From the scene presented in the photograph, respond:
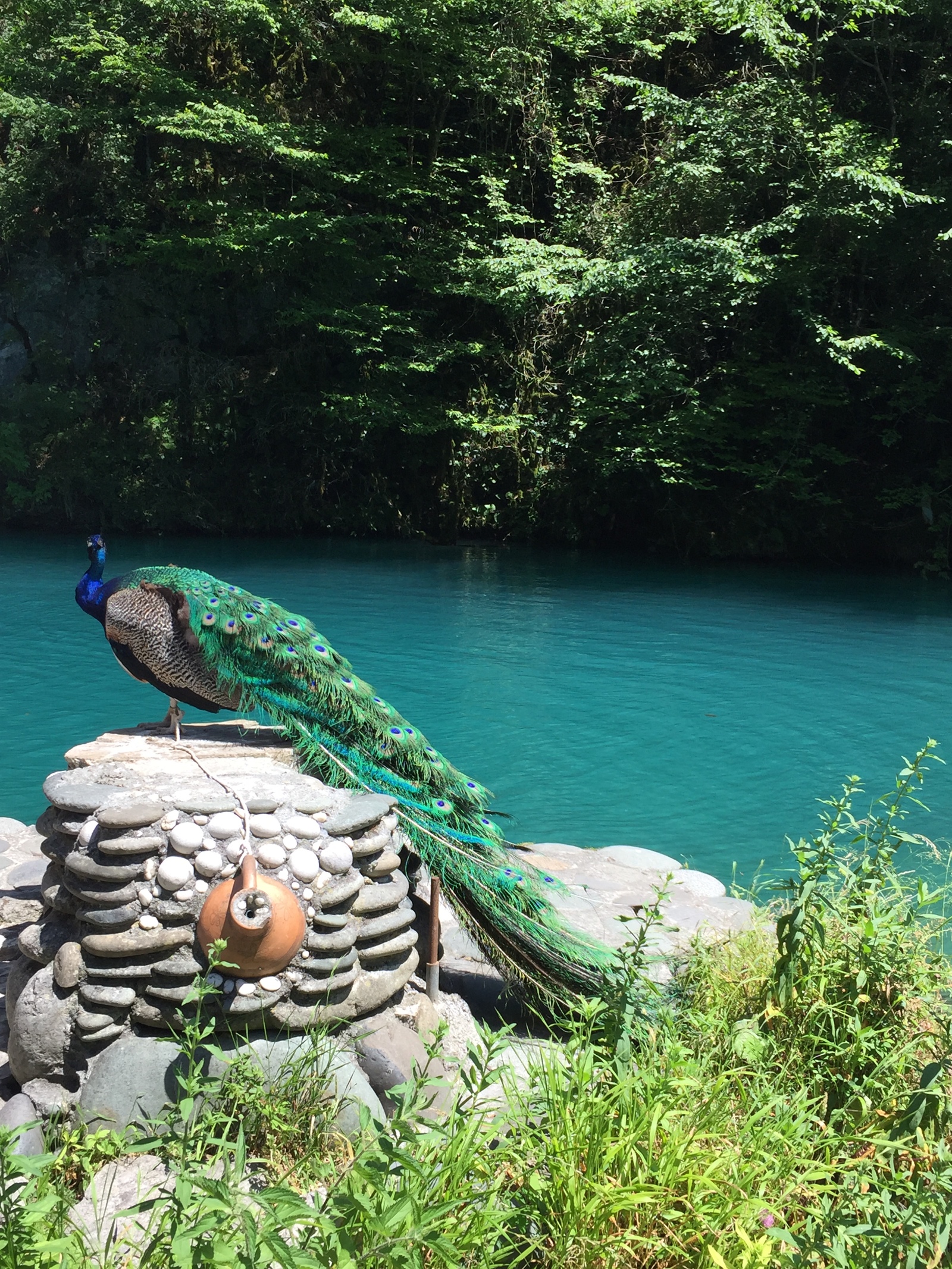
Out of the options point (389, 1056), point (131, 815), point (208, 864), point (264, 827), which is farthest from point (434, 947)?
point (131, 815)

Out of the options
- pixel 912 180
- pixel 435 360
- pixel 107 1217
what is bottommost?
pixel 107 1217

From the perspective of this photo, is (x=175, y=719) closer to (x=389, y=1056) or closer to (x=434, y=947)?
(x=434, y=947)

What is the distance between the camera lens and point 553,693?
361 inches

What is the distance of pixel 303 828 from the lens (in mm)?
3270

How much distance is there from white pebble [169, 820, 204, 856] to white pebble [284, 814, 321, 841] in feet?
0.88

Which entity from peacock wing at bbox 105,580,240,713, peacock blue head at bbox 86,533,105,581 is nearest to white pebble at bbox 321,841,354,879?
peacock wing at bbox 105,580,240,713

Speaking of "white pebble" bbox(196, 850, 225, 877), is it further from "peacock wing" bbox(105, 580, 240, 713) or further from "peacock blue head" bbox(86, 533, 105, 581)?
"peacock blue head" bbox(86, 533, 105, 581)

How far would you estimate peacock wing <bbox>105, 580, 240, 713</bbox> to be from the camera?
12.4ft

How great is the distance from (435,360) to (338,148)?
3824 millimetres

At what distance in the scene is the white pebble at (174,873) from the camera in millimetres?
3080

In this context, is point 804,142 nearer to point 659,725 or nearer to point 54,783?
point 659,725

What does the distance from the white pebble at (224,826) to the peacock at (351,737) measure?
0.50 m

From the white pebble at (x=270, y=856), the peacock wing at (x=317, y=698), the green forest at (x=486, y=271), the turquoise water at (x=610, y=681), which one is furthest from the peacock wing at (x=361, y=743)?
the green forest at (x=486, y=271)

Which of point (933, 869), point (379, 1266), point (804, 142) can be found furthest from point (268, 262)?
point (379, 1266)
